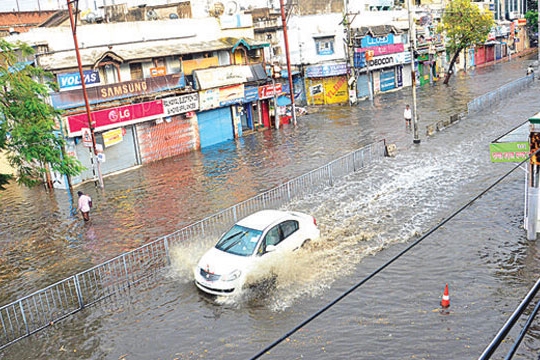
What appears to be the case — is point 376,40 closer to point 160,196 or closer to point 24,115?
point 160,196

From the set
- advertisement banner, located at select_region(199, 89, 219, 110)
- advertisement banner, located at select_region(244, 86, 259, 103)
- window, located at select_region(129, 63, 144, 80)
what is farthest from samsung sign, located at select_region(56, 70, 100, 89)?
advertisement banner, located at select_region(244, 86, 259, 103)

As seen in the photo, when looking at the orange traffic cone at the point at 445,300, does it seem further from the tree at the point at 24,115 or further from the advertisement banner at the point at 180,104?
the advertisement banner at the point at 180,104

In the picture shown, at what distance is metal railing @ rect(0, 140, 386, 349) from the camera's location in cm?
1241

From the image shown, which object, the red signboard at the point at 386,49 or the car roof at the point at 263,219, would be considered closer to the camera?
the car roof at the point at 263,219

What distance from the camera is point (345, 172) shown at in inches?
947

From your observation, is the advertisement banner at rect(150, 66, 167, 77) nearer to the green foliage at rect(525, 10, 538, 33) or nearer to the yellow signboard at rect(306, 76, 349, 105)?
the yellow signboard at rect(306, 76, 349, 105)

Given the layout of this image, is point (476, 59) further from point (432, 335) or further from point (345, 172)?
point (432, 335)

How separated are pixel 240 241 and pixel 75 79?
16.8 metres

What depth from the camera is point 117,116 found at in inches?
1109

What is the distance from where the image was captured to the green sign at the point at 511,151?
14984 millimetres

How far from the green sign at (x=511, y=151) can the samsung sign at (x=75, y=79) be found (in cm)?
1974

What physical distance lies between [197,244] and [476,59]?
7362 centimetres

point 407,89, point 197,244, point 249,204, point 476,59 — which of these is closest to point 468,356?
point 197,244

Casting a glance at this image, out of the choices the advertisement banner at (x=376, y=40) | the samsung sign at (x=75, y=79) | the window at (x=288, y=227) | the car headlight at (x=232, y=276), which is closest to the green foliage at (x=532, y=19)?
the advertisement banner at (x=376, y=40)
